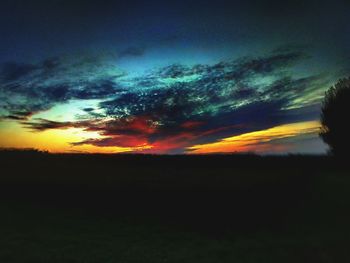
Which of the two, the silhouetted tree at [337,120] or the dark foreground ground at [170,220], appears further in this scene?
the silhouetted tree at [337,120]

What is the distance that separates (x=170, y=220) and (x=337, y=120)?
55.9 meters

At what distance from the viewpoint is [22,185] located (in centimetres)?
4900

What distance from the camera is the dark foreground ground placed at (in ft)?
77.4

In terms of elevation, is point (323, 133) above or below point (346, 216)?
above

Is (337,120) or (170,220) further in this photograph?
(337,120)

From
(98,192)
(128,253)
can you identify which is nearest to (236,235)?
(128,253)

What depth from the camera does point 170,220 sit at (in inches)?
1304

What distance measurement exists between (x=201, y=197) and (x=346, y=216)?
14.3 metres

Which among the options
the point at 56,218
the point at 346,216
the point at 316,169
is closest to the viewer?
the point at 56,218

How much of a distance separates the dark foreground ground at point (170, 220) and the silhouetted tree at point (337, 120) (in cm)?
1615

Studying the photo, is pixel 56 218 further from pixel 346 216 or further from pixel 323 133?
pixel 323 133

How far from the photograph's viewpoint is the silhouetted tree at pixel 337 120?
252 ft

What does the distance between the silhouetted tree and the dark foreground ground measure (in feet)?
53.0

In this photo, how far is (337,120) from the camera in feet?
256
